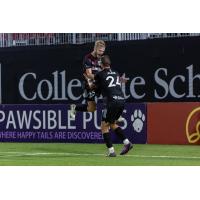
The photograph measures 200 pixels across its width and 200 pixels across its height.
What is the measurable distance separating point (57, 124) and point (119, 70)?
8.27 ft

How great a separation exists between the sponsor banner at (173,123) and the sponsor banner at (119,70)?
165cm

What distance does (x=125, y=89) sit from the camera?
58.0 feet

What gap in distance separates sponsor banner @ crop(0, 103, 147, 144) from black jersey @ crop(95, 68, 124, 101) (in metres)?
4.19

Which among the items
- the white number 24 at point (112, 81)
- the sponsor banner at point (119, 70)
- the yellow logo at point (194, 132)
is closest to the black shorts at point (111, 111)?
the white number 24 at point (112, 81)

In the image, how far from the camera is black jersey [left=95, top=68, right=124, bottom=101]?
1147 centimetres

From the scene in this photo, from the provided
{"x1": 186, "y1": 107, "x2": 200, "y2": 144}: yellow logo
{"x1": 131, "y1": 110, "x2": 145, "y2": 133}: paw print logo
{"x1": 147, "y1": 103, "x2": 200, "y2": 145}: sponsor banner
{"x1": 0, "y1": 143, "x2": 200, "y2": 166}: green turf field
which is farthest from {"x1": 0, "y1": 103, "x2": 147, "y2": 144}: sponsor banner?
{"x1": 186, "y1": 107, "x2": 200, "y2": 144}: yellow logo

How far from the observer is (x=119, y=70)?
17.7m

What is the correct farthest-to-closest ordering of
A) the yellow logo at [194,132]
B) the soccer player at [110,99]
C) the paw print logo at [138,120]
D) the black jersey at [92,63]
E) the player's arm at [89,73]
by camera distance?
the paw print logo at [138,120], the yellow logo at [194,132], the black jersey at [92,63], the player's arm at [89,73], the soccer player at [110,99]

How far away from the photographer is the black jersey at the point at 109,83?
37.6 ft

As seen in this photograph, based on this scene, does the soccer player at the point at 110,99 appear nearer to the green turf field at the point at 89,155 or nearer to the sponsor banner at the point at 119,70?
the green turf field at the point at 89,155

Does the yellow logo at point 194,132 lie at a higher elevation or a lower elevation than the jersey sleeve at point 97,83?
lower

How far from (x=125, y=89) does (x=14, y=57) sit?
11.7 ft

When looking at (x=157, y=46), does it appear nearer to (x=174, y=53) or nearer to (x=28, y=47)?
(x=174, y=53)

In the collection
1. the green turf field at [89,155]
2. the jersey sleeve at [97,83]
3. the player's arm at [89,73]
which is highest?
the player's arm at [89,73]
